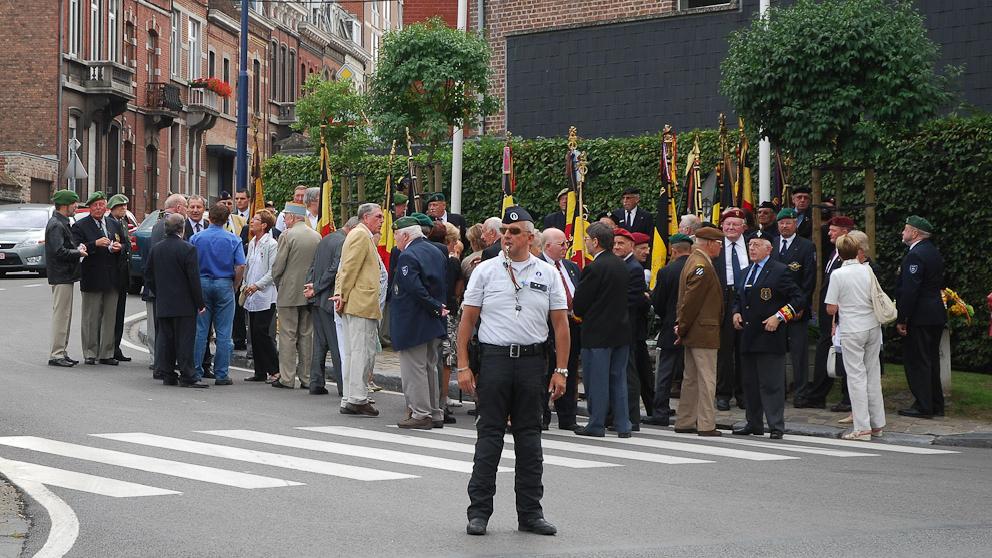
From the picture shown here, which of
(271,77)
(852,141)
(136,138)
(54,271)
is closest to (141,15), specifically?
(136,138)

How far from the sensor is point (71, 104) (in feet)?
158

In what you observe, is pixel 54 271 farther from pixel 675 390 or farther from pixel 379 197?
pixel 379 197

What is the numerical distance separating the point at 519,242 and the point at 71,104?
139ft

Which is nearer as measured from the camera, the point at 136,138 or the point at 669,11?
the point at 669,11

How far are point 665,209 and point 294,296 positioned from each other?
513 cm

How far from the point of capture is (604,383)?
518 inches

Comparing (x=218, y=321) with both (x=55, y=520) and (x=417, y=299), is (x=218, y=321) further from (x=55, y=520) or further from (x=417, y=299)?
(x=55, y=520)

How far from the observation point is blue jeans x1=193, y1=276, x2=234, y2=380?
16.2 metres

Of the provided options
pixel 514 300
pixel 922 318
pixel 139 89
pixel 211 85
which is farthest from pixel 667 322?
pixel 211 85

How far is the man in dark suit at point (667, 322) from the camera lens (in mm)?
14586

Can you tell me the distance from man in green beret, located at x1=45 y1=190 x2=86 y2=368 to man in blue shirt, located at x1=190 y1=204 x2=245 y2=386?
1608 millimetres

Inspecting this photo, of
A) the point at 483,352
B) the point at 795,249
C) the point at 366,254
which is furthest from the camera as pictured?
the point at 795,249

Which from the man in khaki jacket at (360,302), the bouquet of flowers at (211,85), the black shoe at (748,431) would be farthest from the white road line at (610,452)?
the bouquet of flowers at (211,85)

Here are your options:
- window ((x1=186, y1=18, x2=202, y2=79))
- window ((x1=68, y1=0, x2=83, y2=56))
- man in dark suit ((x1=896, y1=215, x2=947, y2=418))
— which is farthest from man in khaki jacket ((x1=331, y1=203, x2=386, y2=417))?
window ((x1=186, y1=18, x2=202, y2=79))
